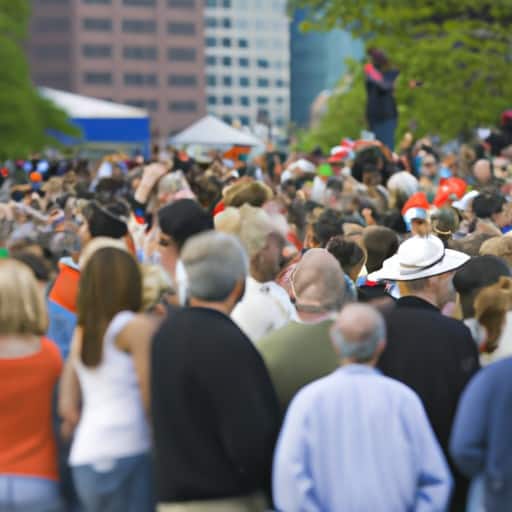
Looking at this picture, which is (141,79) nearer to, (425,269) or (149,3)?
(149,3)

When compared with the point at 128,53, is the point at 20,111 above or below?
below

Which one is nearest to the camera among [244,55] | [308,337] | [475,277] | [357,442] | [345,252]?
[357,442]

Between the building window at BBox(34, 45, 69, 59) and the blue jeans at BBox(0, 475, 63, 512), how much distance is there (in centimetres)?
16340

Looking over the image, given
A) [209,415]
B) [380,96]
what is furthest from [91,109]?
[209,415]

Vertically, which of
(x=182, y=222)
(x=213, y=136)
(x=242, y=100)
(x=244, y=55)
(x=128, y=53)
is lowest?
(x=182, y=222)

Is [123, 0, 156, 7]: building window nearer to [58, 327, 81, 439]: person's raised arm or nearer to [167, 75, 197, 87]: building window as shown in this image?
[167, 75, 197, 87]: building window

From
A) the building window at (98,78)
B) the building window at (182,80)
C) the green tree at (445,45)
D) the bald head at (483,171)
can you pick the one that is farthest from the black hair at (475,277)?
the building window at (182,80)

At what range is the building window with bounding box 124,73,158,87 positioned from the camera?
166 meters

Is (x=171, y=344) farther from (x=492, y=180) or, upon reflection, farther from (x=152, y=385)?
(x=492, y=180)

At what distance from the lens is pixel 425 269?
6301mm

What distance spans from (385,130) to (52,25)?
15049cm

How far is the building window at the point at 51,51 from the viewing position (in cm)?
16450

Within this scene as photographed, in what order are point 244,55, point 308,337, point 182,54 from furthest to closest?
point 244,55 → point 182,54 → point 308,337

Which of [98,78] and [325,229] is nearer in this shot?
[325,229]
